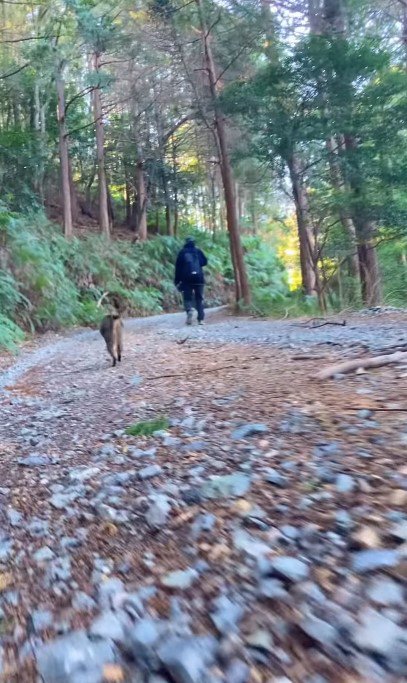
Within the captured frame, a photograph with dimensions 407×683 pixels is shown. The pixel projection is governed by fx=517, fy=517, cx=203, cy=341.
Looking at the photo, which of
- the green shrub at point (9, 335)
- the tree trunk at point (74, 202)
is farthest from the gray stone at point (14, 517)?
the tree trunk at point (74, 202)

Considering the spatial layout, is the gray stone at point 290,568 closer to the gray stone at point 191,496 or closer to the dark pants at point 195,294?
the gray stone at point 191,496

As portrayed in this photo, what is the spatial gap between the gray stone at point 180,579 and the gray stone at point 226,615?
184 millimetres

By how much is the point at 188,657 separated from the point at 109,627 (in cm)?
36

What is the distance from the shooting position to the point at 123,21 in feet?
63.9

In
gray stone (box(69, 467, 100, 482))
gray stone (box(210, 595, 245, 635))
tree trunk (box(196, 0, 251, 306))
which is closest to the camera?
gray stone (box(210, 595, 245, 635))

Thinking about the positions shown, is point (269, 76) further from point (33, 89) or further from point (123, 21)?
point (33, 89)

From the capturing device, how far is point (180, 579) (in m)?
1.96

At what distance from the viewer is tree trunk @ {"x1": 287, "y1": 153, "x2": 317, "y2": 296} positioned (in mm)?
13008

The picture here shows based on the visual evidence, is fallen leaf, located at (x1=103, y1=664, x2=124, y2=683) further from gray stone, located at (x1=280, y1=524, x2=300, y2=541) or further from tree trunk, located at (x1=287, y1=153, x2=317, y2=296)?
tree trunk, located at (x1=287, y1=153, x2=317, y2=296)

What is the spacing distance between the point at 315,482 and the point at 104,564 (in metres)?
1.03

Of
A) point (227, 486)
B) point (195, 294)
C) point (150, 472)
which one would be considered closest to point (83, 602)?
point (227, 486)

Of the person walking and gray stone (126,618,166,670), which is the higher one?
the person walking

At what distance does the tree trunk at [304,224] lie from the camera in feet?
42.7

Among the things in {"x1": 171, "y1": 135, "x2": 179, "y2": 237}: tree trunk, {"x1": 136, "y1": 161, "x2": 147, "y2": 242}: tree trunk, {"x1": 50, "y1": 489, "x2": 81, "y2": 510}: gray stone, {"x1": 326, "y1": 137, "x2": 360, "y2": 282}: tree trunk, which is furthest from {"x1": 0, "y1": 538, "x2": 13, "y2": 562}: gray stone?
{"x1": 171, "y1": 135, "x2": 179, "y2": 237}: tree trunk
